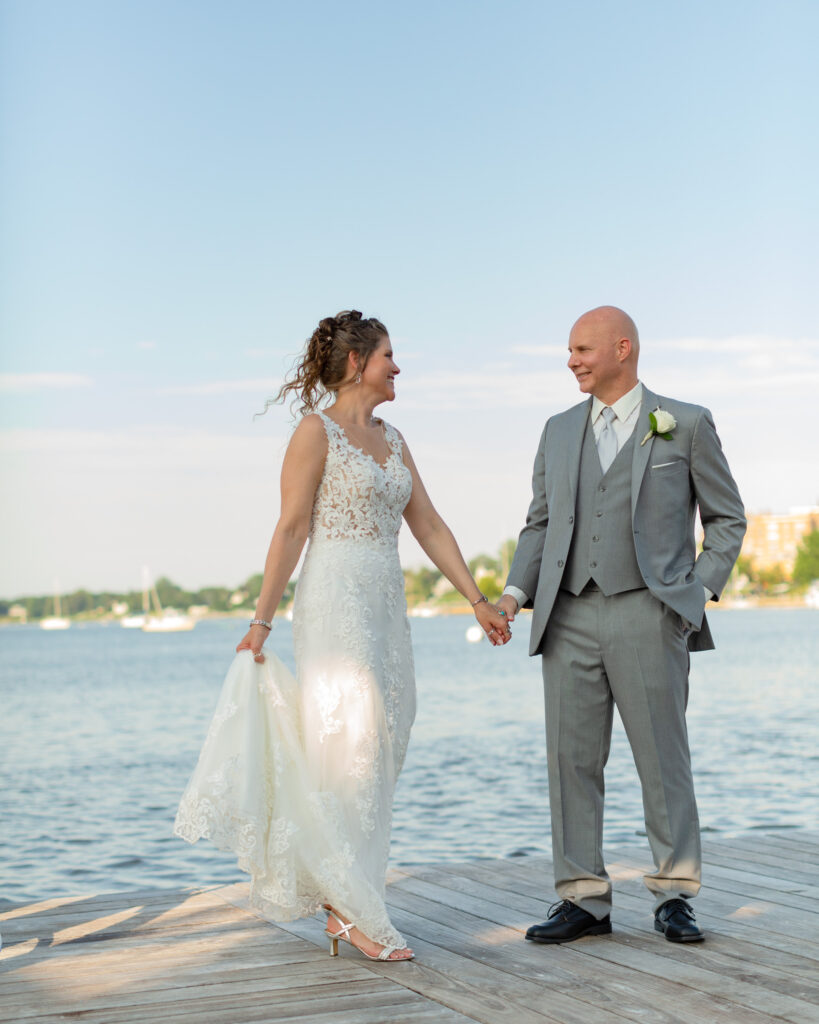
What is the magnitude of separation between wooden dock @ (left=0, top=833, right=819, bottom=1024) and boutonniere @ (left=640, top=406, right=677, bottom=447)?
52.2 inches

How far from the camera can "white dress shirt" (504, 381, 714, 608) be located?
11.3 feet

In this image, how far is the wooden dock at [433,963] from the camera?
271 centimetres

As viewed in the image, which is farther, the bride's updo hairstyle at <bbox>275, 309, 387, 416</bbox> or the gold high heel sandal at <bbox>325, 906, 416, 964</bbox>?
the bride's updo hairstyle at <bbox>275, 309, 387, 416</bbox>

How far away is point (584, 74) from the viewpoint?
3744cm

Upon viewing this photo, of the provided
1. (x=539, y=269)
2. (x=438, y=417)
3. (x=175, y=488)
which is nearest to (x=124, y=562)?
(x=175, y=488)

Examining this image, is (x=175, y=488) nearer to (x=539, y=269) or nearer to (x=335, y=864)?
(x=539, y=269)

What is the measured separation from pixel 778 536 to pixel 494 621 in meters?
100

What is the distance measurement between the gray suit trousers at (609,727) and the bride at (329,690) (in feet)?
1.43

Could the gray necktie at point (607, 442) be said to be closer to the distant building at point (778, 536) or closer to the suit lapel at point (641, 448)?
Answer: the suit lapel at point (641, 448)

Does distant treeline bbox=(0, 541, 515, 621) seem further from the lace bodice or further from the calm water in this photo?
the lace bodice

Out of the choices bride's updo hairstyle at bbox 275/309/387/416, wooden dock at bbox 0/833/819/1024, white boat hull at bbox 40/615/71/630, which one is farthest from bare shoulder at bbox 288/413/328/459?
white boat hull at bbox 40/615/71/630

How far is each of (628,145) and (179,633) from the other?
69.5 metres

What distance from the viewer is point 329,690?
3.23 m

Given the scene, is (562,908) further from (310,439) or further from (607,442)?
(310,439)
